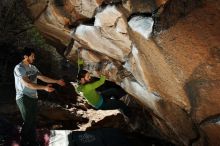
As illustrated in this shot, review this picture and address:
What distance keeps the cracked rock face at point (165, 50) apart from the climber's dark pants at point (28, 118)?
2373mm

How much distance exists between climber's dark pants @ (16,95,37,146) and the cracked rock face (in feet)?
7.79

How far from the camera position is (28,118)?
20.6 feet

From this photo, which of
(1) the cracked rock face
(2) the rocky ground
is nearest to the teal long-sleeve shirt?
(2) the rocky ground

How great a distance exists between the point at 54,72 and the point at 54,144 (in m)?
5.29

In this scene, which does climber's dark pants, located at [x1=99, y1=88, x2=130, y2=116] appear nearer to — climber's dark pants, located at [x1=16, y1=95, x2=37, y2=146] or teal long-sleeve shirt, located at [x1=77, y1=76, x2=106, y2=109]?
teal long-sleeve shirt, located at [x1=77, y1=76, x2=106, y2=109]

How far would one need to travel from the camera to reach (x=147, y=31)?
5.14 m

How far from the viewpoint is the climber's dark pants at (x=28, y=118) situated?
624 centimetres

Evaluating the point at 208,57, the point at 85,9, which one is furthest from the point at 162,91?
the point at 85,9

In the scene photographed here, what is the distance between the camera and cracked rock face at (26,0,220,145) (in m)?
4.55

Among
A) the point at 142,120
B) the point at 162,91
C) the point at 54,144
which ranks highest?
the point at 162,91

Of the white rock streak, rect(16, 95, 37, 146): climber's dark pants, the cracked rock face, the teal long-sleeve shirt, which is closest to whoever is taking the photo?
the cracked rock face

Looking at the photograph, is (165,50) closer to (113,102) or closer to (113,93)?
(113,102)

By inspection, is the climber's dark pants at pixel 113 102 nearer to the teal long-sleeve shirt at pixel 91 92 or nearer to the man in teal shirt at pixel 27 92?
the teal long-sleeve shirt at pixel 91 92

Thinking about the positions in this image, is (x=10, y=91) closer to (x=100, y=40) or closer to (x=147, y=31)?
(x=100, y=40)
